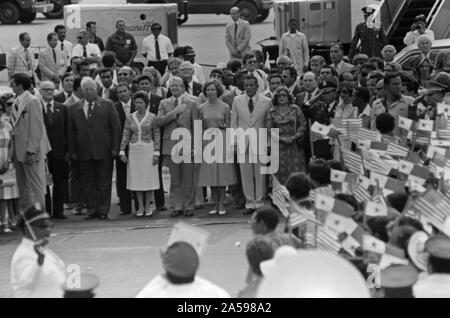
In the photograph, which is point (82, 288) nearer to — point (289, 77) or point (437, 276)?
point (437, 276)

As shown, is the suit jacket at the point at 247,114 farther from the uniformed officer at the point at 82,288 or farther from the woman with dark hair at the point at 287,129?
the uniformed officer at the point at 82,288

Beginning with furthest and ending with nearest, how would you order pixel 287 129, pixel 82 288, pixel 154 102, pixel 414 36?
pixel 414 36 → pixel 154 102 → pixel 287 129 → pixel 82 288

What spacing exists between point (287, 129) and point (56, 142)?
2.85 metres

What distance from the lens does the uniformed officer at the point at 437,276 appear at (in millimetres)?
7359

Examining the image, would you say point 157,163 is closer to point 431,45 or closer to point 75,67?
point 75,67

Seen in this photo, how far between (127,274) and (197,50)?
20.3 m

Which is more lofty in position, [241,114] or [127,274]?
[241,114]

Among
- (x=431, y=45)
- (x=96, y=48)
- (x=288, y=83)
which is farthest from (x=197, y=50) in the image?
(x=288, y=83)

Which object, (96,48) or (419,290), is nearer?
(419,290)

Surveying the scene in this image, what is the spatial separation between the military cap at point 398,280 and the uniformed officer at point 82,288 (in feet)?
5.63

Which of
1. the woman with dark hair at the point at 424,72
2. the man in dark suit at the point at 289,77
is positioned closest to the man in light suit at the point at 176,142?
the man in dark suit at the point at 289,77

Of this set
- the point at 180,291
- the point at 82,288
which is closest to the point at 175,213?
the point at 82,288

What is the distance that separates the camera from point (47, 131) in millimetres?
16047

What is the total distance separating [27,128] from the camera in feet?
50.2
